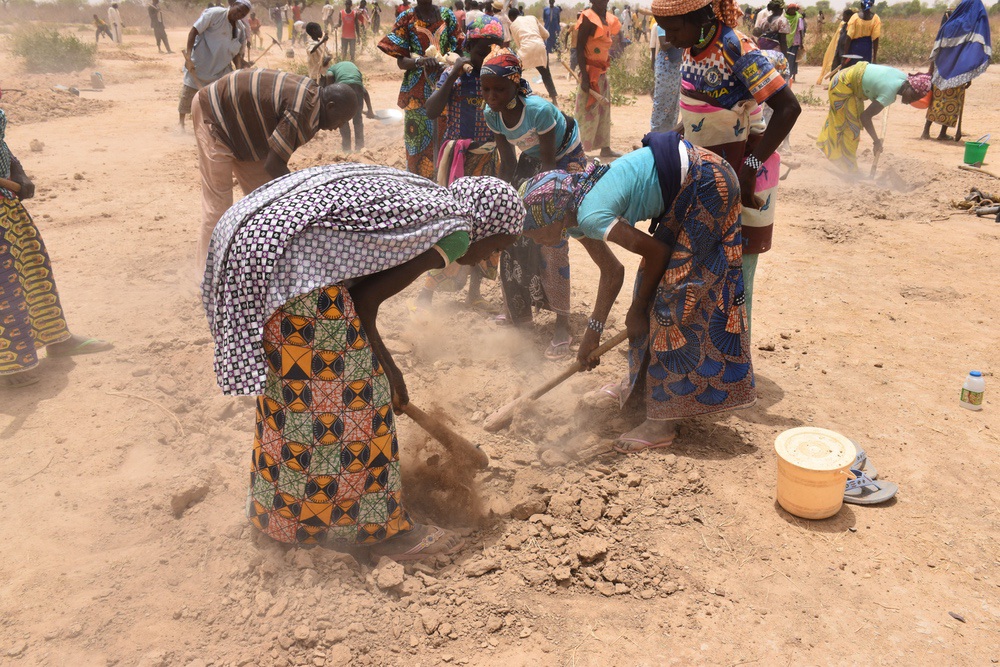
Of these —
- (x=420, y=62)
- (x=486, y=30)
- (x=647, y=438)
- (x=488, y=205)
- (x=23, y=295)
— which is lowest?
(x=647, y=438)

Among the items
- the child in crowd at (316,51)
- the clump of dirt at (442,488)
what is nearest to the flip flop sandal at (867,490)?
the clump of dirt at (442,488)

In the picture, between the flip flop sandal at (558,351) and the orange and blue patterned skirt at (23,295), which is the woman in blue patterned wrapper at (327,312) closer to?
the flip flop sandal at (558,351)

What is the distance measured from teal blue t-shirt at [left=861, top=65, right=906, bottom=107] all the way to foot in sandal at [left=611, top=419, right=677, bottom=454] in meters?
6.00

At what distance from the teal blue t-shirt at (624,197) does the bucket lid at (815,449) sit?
1036 mm

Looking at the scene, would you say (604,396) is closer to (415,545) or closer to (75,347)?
(415,545)

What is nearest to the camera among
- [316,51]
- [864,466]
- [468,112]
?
[864,466]

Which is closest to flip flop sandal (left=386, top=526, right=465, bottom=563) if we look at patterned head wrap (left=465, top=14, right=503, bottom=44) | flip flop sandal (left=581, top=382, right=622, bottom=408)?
flip flop sandal (left=581, top=382, right=622, bottom=408)

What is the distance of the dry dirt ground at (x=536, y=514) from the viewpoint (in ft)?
7.87

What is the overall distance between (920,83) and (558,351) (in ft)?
23.9

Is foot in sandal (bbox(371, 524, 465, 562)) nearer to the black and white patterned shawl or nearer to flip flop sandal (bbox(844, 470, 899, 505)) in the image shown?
the black and white patterned shawl

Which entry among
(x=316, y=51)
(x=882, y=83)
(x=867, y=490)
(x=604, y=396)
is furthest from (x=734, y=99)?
(x=316, y=51)

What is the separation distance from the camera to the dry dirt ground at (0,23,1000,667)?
7.87ft

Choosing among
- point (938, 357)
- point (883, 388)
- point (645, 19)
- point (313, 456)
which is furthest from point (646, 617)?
point (645, 19)

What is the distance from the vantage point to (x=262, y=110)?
3721mm
